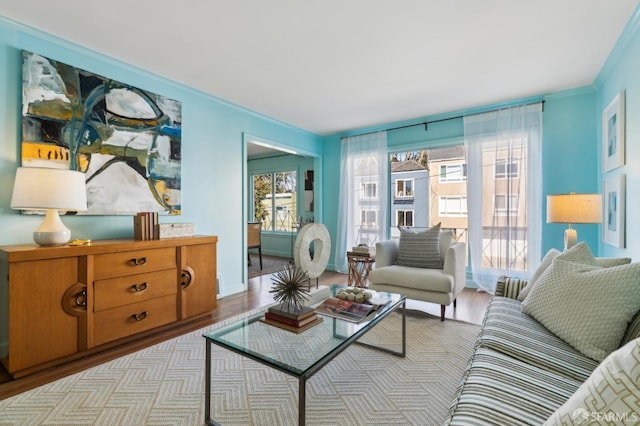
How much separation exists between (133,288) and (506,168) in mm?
4234

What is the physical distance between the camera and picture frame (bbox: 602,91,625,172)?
2.37 metres

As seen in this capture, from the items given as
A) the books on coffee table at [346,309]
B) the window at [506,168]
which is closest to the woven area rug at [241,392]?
the books on coffee table at [346,309]

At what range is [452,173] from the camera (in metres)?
4.30

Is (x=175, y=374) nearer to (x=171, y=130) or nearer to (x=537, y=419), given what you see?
(x=537, y=419)

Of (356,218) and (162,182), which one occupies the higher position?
(162,182)

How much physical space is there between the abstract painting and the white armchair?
91.6 inches

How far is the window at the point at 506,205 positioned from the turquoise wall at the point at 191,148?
3042 mm

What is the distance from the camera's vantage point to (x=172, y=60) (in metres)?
2.67

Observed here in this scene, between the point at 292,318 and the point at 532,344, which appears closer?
the point at 532,344

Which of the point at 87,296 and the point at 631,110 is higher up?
the point at 631,110

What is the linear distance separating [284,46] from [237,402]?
2.60 metres

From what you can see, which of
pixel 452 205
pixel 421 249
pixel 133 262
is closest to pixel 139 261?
pixel 133 262

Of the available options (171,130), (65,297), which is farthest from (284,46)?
(65,297)

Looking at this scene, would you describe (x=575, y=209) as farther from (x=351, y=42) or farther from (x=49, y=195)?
(x=49, y=195)
